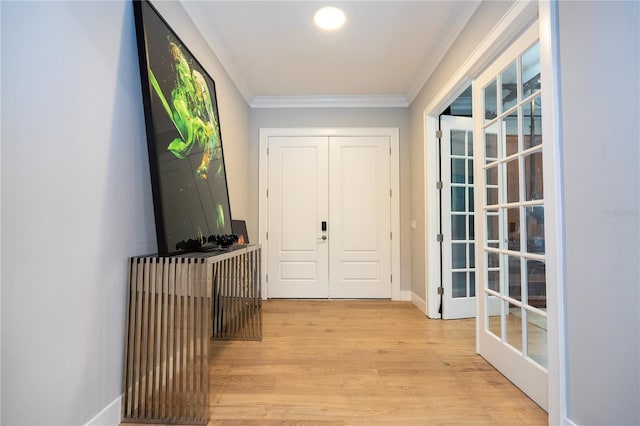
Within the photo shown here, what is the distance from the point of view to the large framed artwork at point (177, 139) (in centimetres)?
165

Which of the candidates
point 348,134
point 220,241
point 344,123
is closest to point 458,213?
point 348,134

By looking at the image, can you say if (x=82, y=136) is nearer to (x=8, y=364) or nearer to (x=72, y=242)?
(x=72, y=242)

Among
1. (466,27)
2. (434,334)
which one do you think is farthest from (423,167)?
(434,334)

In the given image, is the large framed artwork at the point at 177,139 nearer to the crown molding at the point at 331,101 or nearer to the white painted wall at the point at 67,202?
A: the white painted wall at the point at 67,202

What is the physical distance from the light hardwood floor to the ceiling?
2604mm

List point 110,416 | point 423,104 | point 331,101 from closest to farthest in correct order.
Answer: point 110,416 → point 423,104 → point 331,101

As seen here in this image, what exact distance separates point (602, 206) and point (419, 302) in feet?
8.85

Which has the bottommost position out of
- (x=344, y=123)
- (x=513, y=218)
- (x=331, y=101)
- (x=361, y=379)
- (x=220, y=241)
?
(x=361, y=379)

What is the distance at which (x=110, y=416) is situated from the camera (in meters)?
1.46

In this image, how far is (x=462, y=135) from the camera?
3402mm

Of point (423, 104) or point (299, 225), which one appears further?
point (299, 225)

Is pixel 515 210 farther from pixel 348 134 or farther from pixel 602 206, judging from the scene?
pixel 348 134

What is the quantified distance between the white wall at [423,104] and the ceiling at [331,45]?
3.8 inches

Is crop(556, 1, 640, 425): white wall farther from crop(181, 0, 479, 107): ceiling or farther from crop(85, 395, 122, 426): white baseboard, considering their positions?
crop(85, 395, 122, 426): white baseboard
